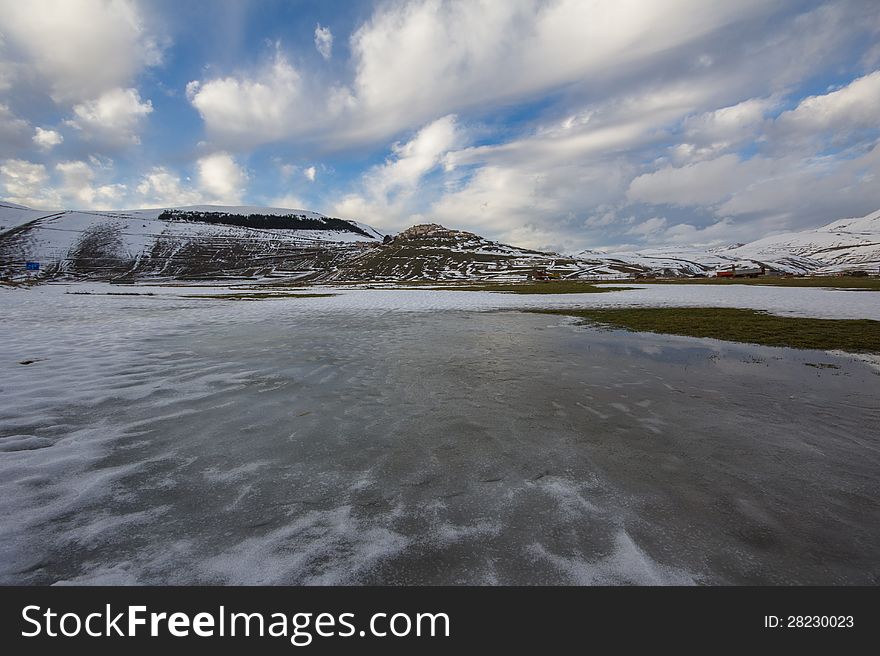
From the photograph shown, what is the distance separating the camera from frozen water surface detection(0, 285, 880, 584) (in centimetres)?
425

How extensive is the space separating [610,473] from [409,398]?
5166 millimetres

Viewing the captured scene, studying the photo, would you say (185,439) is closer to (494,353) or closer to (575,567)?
(575,567)

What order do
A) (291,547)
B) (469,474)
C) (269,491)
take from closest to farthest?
(291,547) → (269,491) → (469,474)

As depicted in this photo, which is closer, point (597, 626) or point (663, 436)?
point (597, 626)

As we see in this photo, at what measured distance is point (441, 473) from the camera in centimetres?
624

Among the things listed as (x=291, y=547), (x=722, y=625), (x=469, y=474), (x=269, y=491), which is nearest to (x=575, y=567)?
(x=722, y=625)

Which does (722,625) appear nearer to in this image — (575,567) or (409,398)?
(575,567)

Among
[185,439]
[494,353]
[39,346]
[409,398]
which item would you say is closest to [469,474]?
[409,398]

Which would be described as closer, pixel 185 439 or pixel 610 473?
pixel 610 473

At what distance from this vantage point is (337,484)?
5910 mm

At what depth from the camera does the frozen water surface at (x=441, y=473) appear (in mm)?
4250

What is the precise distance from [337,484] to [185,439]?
369 cm

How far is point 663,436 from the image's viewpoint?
300 inches

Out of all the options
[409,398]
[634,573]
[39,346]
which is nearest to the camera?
A: [634,573]
